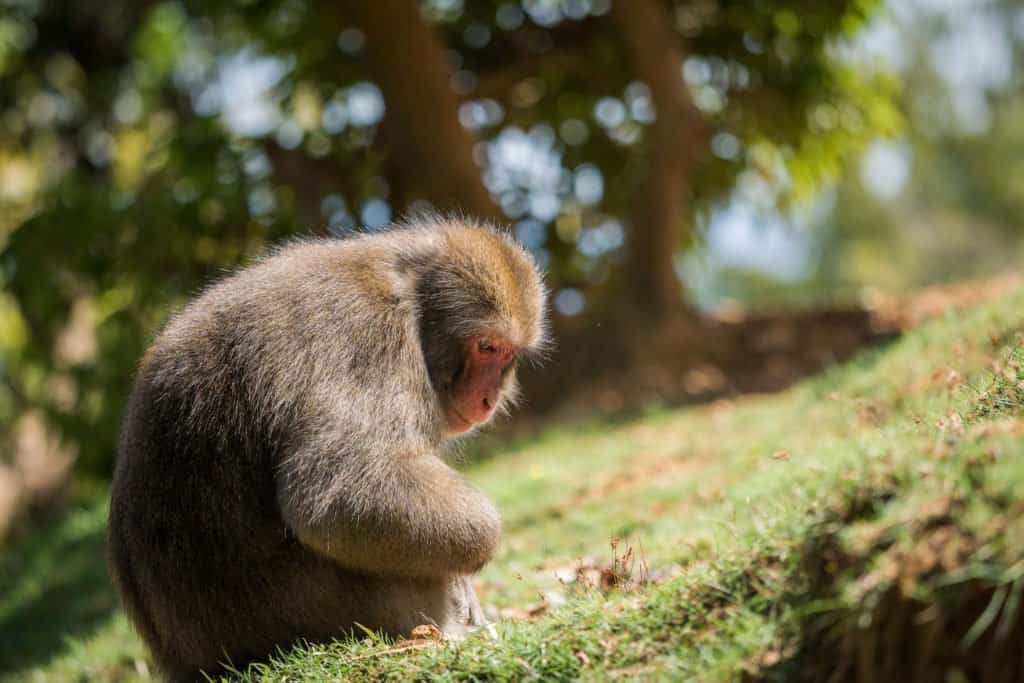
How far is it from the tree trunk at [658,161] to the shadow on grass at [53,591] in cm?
489

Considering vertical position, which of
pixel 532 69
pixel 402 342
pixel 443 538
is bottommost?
pixel 443 538

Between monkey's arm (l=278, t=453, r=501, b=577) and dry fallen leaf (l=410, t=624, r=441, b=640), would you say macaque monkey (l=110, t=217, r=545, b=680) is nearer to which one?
monkey's arm (l=278, t=453, r=501, b=577)

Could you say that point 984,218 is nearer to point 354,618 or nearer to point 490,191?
point 490,191

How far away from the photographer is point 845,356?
8.96m

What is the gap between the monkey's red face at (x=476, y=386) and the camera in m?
4.18

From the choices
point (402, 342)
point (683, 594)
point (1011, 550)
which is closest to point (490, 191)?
point (402, 342)

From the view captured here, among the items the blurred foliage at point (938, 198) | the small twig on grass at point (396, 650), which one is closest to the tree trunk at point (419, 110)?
the small twig on grass at point (396, 650)

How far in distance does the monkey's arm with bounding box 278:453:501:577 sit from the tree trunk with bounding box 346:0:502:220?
19.5 ft

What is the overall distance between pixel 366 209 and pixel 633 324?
268cm

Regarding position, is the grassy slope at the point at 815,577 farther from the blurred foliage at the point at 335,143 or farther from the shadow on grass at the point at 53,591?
the blurred foliage at the point at 335,143

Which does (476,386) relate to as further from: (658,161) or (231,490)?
(658,161)

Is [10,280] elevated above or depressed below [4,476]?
above

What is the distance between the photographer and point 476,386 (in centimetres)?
418

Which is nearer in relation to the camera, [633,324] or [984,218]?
[633,324]
